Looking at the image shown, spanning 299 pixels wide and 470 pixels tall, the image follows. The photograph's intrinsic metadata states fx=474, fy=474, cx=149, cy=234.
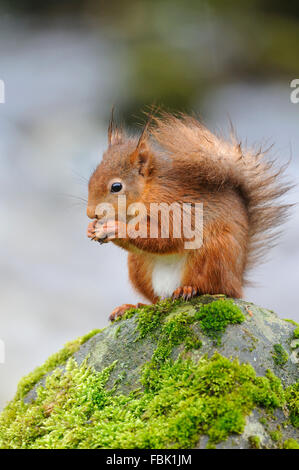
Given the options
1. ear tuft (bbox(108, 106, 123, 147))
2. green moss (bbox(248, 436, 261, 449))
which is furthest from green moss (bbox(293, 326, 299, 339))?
ear tuft (bbox(108, 106, 123, 147))

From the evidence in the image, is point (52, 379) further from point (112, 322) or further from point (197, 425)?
point (197, 425)

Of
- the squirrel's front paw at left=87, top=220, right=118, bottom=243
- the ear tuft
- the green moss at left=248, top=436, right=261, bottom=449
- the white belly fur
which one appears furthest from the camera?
the ear tuft

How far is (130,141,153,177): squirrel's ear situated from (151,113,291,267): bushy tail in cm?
8

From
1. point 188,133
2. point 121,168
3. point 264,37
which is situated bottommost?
point 121,168

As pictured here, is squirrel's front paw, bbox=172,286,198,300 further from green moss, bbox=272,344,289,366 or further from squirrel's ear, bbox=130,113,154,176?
squirrel's ear, bbox=130,113,154,176

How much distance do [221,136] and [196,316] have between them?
2.84ft

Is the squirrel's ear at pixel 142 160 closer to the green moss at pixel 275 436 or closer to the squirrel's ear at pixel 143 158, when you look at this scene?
the squirrel's ear at pixel 143 158

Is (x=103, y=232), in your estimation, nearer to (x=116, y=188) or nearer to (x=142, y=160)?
(x=116, y=188)

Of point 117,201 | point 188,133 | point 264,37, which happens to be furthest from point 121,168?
point 264,37

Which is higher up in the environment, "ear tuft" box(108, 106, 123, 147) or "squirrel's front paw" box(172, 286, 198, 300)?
"ear tuft" box(108, 106, 123, 147)

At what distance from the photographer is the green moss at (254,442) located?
1.16 metres

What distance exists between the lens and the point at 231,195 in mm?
1856

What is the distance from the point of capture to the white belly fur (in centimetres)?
179

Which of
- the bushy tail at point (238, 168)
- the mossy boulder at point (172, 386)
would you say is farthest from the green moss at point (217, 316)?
the bushy tail at point (238, 168)
